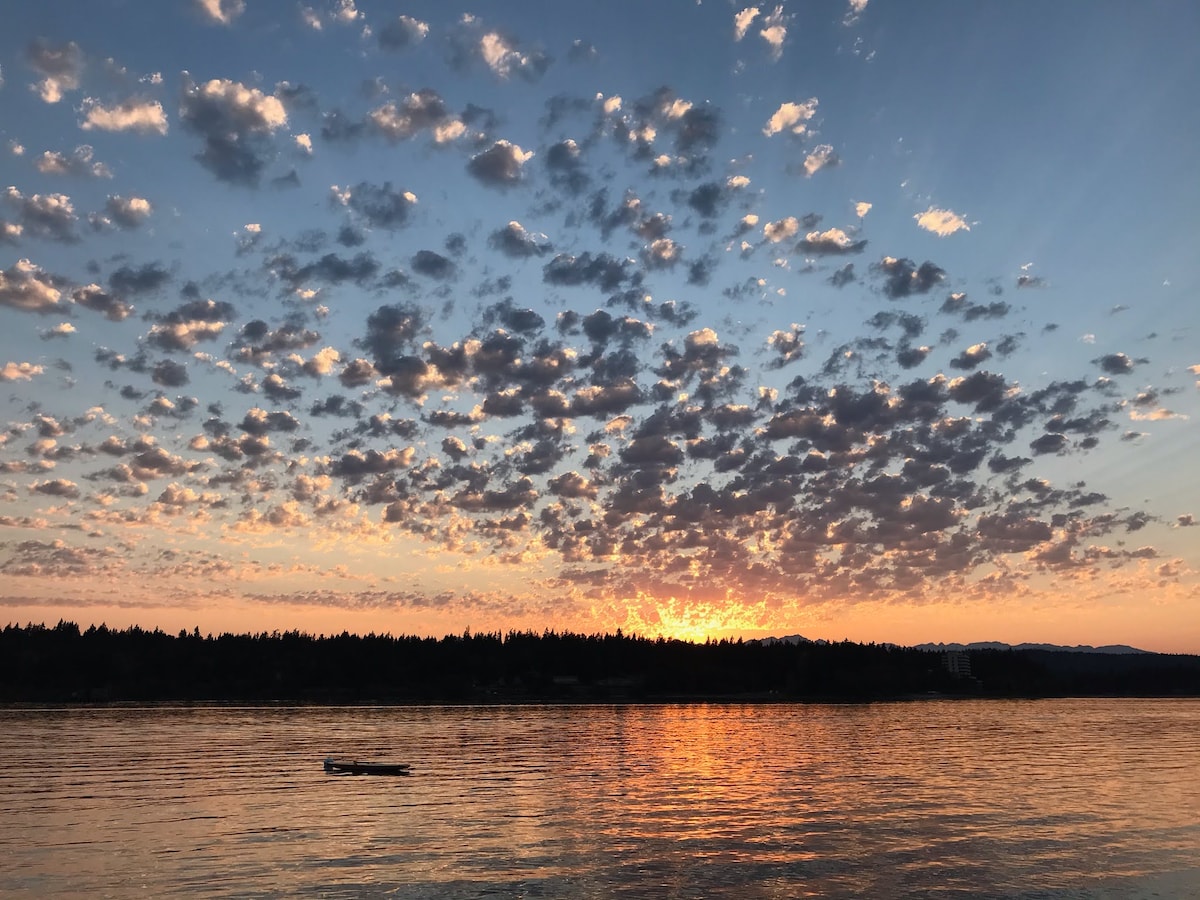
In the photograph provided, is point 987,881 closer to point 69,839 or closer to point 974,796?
point 974,796

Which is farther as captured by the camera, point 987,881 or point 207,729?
point 207,729

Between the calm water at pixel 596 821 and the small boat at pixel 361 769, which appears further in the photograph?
the small boat at pixel 361 769

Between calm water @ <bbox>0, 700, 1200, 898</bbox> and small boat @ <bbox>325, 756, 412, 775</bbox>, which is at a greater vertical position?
small boat @ <bbox>325, 756, 412, 775</bbox>

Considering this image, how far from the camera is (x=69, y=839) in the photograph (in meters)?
56.2

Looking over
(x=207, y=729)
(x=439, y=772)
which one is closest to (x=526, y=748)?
(x=439, y=772)

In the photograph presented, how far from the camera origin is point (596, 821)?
65188mm

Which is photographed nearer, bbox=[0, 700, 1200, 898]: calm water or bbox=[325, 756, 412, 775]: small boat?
bbox=[0, 700, 1200, 898]: calm water

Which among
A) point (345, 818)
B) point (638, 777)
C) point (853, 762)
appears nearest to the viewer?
point (345, 818)

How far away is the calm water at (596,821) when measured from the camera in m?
46.4

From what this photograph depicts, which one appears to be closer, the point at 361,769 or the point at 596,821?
the point at 596,821

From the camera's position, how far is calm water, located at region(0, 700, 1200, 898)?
4638 centimetres

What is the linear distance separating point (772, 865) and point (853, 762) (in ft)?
215

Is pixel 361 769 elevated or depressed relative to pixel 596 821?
elevated

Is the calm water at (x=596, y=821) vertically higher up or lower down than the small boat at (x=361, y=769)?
lower down
